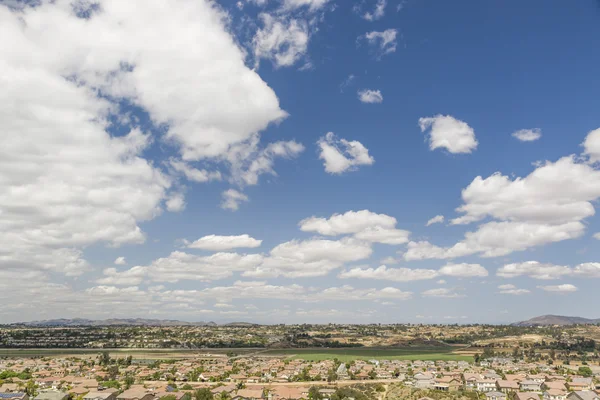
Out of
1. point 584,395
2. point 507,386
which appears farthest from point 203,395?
point 584,395

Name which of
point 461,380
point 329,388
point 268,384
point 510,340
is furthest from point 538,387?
point 510,340

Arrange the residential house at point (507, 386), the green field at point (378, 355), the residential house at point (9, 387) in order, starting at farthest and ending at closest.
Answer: the green field at point (378, 355)
the residential house at point (507, 386)
the residential house at point (9, 387)

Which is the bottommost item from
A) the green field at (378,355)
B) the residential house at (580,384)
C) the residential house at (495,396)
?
the residential house at (495,396)

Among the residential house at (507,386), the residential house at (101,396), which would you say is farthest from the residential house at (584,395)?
the residential house at (101,396)

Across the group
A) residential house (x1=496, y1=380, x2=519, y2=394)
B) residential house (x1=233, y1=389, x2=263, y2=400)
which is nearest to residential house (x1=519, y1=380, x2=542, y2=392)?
residential house (x1=496, y1=380, x2=519, y2=394)

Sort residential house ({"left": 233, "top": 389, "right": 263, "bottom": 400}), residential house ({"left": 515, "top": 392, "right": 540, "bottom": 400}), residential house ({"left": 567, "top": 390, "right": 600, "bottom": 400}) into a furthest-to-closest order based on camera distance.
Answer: residential house ({"left": 515, "top": 392, "right": 540, "bottom": 400}) → residential house ({"left": 233, "top": 389, "right": 263, "bottom": 400}) → residential house ({"left": 567, "top": 390, "right": 600, "bottom": 400})

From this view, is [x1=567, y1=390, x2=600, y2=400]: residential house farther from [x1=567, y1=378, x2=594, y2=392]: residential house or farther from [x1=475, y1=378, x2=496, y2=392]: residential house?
[x1=475, y1=378, x2=496, y2=392]: residential house

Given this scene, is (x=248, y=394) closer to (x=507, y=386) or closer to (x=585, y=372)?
(x=507, y=386)

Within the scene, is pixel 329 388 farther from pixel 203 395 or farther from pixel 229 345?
pixel 229 345

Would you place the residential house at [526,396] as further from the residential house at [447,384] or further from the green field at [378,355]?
the green field at [378,355]

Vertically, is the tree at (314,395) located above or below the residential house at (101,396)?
above

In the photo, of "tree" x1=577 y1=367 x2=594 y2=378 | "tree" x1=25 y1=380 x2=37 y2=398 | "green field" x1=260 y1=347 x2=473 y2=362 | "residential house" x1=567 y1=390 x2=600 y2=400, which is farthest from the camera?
"green field" x1=260 y1=347 x2=473 y2=362
